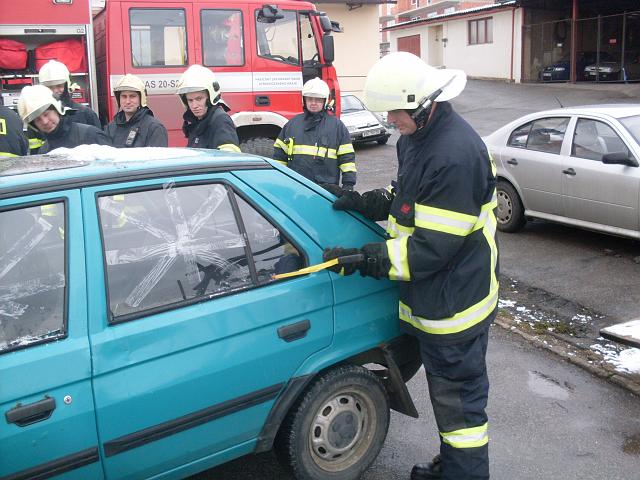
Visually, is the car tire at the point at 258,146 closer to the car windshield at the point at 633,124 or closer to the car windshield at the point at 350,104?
the car windshield at the point at 633,124

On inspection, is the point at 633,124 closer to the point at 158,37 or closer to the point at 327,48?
the point at 327,48

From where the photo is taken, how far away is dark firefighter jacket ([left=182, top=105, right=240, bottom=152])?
486cm

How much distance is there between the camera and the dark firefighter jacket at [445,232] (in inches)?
104

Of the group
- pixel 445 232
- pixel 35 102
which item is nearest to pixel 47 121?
pixel 35 102

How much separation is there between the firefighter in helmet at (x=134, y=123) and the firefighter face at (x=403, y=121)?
101 inches

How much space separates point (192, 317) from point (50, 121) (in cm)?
292

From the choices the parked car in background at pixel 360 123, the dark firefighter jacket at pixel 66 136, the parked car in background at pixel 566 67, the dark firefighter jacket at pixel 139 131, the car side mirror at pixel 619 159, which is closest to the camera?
the dark firefighter jacket at pixel 66 136

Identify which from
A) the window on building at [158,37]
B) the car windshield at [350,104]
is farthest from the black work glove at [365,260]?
the car windshield at [350,104]

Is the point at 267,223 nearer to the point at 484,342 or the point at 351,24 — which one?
the point at 484,342

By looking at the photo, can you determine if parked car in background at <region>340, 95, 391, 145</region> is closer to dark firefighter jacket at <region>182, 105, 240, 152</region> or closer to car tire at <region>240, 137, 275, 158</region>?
car tire at <region>240, 137, 275, 158</region>

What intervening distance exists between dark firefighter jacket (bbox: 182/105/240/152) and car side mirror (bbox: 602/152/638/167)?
368 cm

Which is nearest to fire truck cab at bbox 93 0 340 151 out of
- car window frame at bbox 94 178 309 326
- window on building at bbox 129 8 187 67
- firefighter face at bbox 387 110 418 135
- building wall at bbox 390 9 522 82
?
window on building at bbox 129 8 187 67

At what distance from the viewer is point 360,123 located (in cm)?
1490

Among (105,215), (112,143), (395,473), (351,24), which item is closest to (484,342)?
(395,473)
